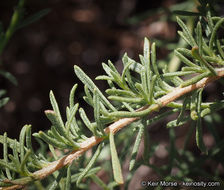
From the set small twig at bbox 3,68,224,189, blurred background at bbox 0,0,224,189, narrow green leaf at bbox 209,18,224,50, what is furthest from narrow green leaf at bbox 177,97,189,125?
blurred background at bbox 0,0,224,189

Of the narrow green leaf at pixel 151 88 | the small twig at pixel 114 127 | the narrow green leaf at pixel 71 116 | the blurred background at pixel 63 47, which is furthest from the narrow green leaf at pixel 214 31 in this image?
the blurred background at pixel 63 47

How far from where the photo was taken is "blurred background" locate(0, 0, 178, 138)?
238cm

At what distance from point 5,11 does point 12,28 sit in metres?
1.15

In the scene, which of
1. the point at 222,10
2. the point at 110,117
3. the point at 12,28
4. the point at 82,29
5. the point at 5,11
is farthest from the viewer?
the point at 82,29

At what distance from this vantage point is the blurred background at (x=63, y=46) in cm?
238

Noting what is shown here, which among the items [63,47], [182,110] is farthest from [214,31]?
[63,47]

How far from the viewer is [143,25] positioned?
8.00 ft

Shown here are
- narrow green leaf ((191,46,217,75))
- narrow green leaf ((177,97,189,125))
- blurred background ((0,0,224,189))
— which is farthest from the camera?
blurred background ((0,0,224,189))

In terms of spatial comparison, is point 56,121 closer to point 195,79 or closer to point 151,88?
point 151,88

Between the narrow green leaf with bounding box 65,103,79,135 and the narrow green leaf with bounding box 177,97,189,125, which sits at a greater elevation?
the narrow green leaf with bounding box 65,103,79,135

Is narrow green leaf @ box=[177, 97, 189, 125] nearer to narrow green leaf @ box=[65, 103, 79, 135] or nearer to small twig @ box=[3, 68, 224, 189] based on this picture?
small twig @ box=[3, 68, 224, 189]

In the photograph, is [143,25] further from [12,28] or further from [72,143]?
[72,143]

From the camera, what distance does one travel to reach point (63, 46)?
258 cm

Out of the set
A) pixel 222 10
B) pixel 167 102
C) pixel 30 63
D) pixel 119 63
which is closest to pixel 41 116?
pixel 30 63
